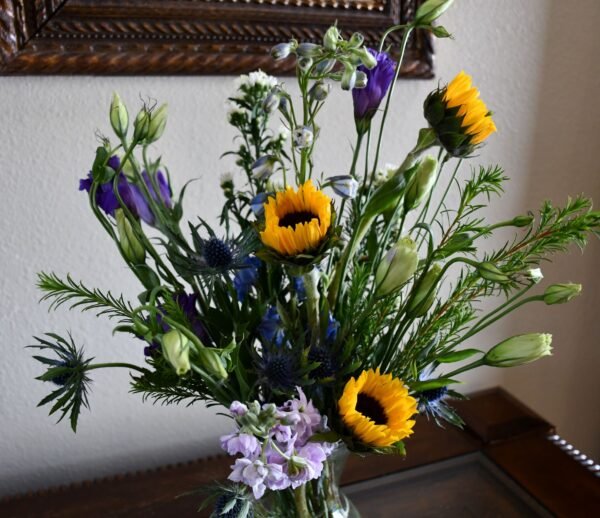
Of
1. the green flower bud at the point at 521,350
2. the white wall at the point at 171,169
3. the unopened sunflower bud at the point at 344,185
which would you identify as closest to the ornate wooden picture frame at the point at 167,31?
the white wall at the point at 171,169

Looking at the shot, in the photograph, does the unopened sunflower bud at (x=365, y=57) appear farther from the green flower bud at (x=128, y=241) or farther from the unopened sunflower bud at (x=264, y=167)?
the green flower bud at (x=128, y=241)

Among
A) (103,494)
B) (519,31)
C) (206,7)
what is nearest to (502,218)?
(519,31)

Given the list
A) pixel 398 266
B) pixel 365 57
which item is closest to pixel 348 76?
pixel 365 57

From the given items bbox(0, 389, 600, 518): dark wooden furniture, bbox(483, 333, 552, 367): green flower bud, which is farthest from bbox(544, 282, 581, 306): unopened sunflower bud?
bbox(0, 389, 600, 518): dark wooden furniture

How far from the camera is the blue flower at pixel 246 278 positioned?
1.61 feet

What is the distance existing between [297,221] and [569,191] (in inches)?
31.5

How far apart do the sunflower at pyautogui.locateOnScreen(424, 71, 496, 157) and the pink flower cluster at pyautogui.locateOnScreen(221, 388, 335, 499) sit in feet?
0.68

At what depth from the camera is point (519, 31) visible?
0.93 metres

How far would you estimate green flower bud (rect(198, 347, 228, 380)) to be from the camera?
1.30 ft

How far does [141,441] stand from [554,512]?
542 mm

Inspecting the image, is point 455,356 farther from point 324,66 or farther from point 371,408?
point 324,66

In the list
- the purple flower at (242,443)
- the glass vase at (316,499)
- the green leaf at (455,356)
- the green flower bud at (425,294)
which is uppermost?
the green flower bud at (425,294)

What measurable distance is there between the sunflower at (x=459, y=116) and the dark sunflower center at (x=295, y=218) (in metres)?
0.12

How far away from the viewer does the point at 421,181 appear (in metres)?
0.47
